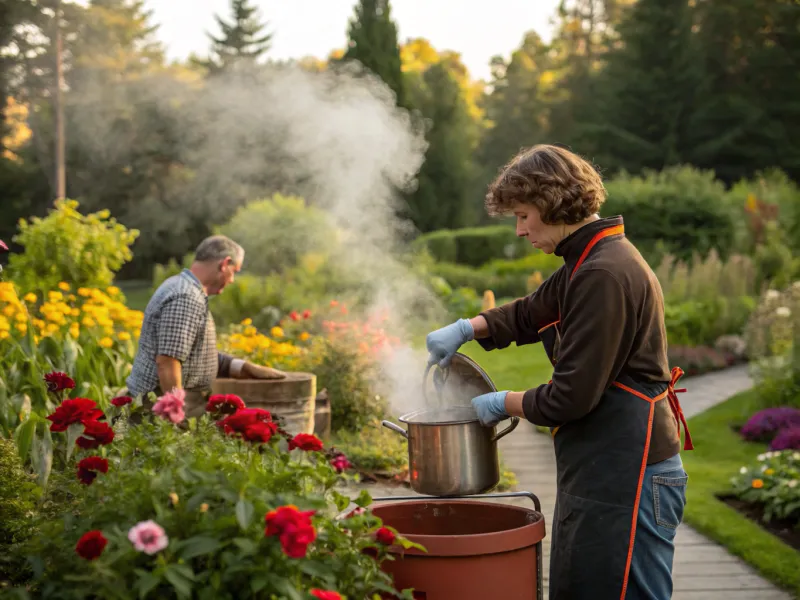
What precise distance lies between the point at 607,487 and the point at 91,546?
1.19 meters

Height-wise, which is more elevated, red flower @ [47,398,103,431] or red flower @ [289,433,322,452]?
red flower @ [47,398,103,431]

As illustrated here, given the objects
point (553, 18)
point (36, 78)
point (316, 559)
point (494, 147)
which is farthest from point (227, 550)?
point (553, 18)

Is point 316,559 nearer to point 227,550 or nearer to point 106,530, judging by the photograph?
point 227,550

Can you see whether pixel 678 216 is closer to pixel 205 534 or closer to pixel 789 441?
pixel 789 441

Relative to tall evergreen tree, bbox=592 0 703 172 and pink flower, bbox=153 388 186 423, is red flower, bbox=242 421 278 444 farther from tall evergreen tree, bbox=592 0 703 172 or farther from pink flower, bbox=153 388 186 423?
tall evergreen tree, bbox=592 0 703 172

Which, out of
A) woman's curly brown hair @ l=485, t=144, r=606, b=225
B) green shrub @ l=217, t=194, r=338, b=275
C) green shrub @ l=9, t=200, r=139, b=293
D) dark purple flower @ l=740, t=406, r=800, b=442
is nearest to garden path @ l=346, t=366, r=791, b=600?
dark purple flower @ l=740, t=406, r=800, b=442

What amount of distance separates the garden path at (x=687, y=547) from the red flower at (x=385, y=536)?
203 centimetres

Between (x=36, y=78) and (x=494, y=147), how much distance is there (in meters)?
19.7

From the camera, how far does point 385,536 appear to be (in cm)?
178

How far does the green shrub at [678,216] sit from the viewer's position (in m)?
15.8

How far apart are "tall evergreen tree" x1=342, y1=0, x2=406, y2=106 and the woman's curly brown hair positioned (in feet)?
73.8

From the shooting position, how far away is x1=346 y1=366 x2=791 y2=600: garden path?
3537 millimetres

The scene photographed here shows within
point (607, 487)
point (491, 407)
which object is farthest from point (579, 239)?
point (607, 487)

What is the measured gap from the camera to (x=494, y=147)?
3731 cm
